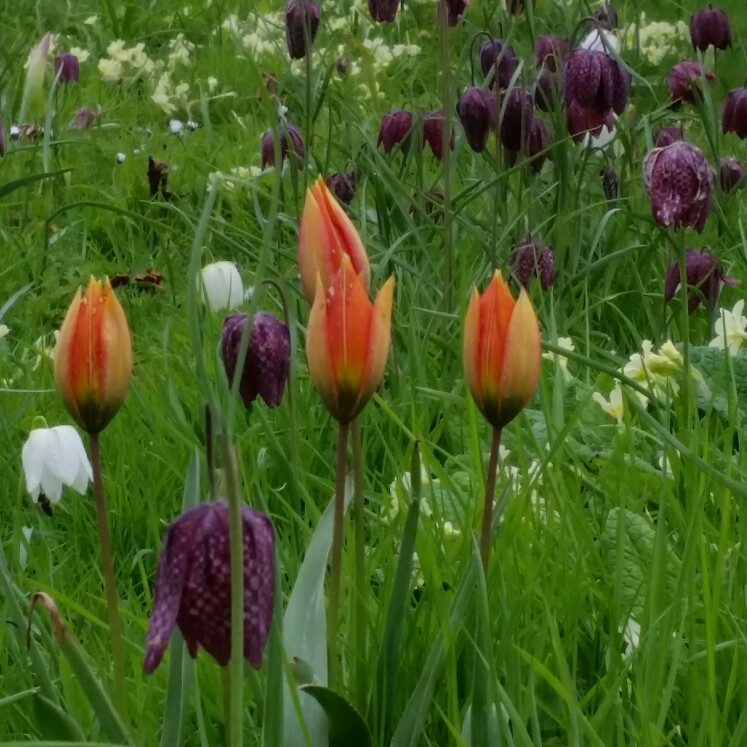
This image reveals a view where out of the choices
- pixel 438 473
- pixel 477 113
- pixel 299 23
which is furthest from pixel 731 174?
pixel 438 473

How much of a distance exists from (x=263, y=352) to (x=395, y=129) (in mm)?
1165

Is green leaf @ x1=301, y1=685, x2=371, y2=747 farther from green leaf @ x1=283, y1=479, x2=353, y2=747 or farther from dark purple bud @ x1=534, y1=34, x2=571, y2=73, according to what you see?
dark purple bud @ x1=534, y1=34, x2=571, y2=73

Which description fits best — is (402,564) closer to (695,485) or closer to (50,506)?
(695,485)

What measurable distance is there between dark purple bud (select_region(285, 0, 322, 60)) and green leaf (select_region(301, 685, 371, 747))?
1.31 metres

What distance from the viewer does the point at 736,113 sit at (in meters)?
2.26

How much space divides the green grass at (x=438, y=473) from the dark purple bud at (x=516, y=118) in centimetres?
9

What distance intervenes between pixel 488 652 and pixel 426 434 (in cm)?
75

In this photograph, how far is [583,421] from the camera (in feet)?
5.09

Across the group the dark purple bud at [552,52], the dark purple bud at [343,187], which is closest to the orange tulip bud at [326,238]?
the dark purple bud at [343,187]

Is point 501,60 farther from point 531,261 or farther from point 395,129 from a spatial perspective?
point 531,261

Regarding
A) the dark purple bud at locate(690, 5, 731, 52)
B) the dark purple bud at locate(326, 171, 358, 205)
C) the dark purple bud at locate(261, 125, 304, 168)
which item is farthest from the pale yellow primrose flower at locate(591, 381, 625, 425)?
the dark purple bud at locate(690, 5, 731, 52)

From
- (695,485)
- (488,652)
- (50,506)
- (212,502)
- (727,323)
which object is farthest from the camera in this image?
(727,323)

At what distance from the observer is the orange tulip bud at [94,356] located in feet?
2.27

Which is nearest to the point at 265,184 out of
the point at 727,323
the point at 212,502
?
the point at 727,323
